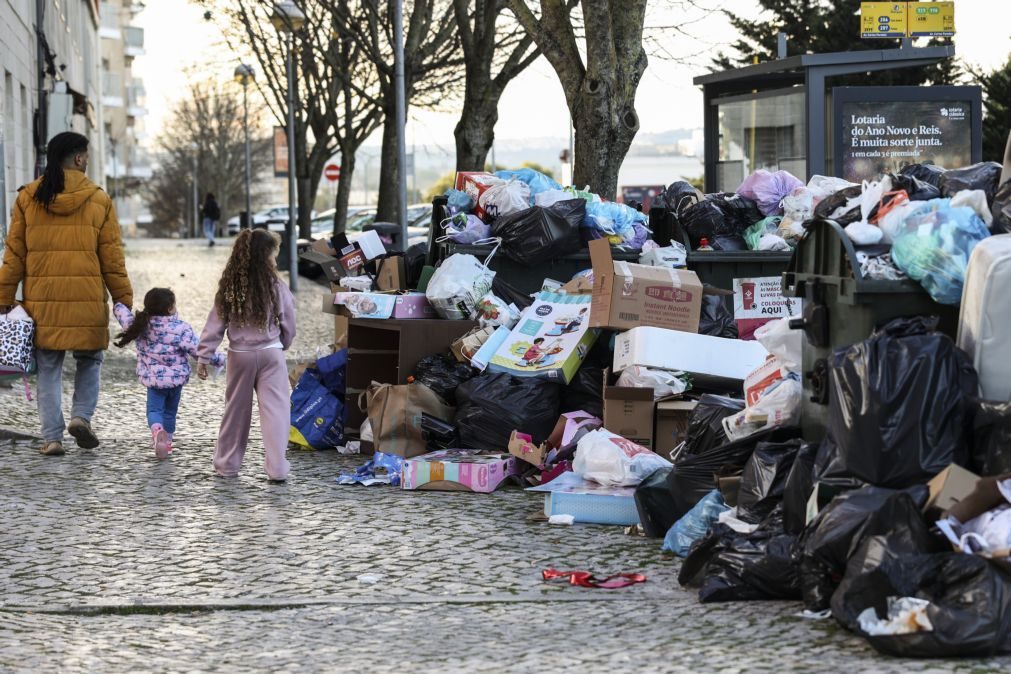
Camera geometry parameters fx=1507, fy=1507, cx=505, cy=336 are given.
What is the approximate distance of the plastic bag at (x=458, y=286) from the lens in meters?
9.77

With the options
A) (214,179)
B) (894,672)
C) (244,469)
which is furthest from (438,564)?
(214,179)

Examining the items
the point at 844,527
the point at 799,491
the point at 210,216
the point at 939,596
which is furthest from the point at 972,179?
the point at 210,216

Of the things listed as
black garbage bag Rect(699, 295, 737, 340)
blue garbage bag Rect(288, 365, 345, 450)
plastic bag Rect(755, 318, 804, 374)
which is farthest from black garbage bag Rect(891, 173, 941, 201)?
blue garbage bag Rect(288, 365, 345, 450)

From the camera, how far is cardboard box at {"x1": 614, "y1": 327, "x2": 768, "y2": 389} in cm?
841

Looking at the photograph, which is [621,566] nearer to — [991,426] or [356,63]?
[991,426]

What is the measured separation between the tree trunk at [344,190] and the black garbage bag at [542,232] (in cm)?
2661

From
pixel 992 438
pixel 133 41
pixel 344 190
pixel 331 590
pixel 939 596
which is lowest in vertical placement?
pixel 331 590

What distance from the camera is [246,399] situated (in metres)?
8.59

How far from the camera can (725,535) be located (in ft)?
18.9

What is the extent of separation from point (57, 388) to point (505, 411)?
110 inches

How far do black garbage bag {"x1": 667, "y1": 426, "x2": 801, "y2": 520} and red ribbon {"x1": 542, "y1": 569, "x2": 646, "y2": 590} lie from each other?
86cm

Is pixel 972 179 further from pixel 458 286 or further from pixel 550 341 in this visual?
pixel 458 286

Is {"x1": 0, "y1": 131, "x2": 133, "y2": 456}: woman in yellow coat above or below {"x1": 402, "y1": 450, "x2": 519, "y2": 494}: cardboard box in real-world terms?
above

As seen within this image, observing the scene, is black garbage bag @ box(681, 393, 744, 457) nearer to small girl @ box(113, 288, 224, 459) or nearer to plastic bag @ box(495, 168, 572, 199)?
small girl @ box(113, 288, 224, 459)
